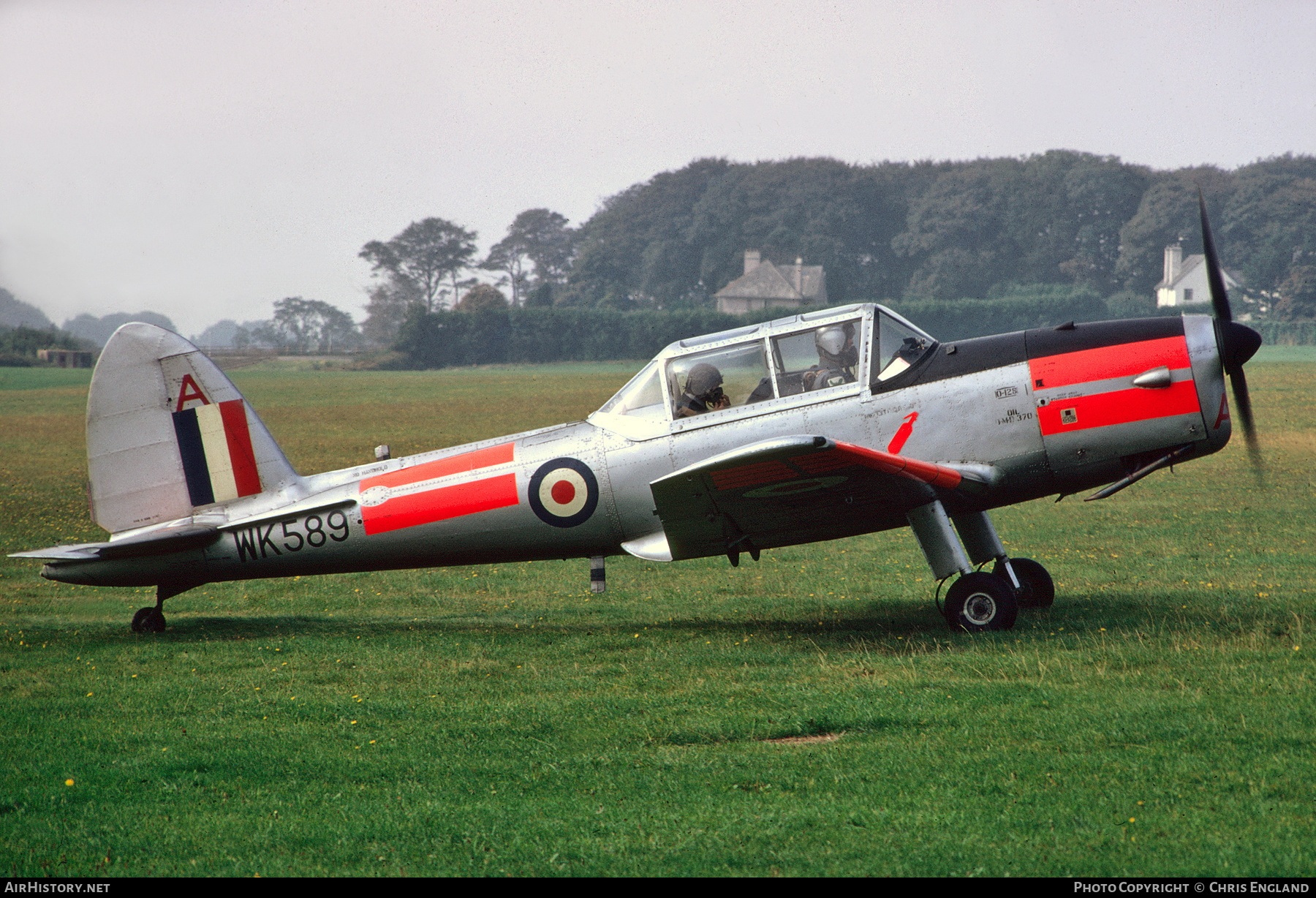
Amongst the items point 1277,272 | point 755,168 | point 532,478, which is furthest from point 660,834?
point 755,168

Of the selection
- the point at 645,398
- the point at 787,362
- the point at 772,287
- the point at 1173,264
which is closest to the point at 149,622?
the point at 645,398

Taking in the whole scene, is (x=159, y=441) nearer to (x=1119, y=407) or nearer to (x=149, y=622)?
(x=149, y=622)

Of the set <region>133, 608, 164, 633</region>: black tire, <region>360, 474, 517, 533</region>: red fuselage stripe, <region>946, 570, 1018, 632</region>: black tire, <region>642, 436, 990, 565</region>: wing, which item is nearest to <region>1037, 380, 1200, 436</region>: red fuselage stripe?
<region>642, 436, 990, 565</region>: wing

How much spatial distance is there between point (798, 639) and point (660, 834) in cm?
431

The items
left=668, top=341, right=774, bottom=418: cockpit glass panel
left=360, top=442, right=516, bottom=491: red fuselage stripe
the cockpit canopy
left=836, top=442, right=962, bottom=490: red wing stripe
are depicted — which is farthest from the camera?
left=360, top=442, right=516, bottom=491: red fuselage stripe

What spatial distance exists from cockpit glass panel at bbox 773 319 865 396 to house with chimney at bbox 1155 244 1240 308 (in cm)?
8536

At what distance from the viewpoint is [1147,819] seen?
447cm

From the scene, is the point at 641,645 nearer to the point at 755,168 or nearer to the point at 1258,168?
the point at 1258,168

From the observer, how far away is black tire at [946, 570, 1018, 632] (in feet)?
27.5

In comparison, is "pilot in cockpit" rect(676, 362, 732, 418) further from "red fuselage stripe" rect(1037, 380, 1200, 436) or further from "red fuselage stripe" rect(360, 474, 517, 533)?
"red fuselage stripe" rect(1037, 380, 1200, 436)

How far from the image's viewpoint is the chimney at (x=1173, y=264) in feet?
284

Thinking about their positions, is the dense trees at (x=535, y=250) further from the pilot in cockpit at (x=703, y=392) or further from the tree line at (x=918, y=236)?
the pilot in cockpit at (x=703, y=392)

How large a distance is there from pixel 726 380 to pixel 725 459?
139 cm

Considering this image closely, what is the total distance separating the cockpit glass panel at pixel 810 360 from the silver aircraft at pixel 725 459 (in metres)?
0.02
